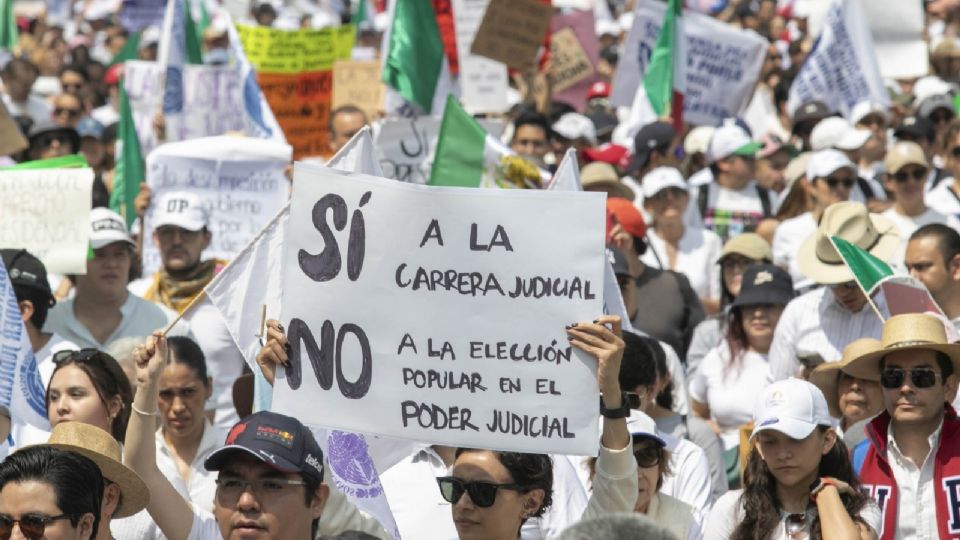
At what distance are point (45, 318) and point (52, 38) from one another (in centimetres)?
1438

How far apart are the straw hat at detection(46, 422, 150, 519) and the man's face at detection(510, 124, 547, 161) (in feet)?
21.9

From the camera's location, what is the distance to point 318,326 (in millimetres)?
5844

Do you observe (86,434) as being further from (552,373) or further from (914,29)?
(914,29)

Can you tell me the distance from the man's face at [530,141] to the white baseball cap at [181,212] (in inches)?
121

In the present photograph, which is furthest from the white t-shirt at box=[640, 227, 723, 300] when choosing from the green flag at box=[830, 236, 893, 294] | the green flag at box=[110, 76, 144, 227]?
the green flag at box=[110, 76, 144, 227]

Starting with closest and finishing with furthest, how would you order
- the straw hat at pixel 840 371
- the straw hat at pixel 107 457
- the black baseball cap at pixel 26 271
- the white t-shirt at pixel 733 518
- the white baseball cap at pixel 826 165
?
1. the straw hat at pixel 107 457
2. the white t-shirt at pixel 733 518
3. the straw hat at pixel 840 371
4. the black baseball cap at pixel 26 271
5. the white baseball cap at pixel 826 165

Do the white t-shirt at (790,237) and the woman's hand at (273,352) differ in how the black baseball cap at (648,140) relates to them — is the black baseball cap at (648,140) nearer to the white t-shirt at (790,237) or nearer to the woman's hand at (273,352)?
the white t-shirt at (790,237)

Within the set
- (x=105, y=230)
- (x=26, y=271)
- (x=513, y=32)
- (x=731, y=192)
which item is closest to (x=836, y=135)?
(x=731, y=192)

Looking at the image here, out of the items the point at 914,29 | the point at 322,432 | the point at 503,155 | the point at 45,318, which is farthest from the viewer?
the point at 914,29

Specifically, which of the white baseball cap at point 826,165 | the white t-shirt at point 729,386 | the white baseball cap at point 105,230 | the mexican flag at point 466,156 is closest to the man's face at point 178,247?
the white baseball cap at point 105,230

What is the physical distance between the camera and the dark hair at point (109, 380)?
678 centimetres

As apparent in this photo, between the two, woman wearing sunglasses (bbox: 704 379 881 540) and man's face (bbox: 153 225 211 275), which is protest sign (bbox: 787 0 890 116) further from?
woman wearing sunglasses (bbox: 704 379 881 540)

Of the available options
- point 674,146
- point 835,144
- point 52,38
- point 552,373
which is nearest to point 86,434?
point 552,373

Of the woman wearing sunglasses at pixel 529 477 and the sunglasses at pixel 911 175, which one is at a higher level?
the woman wearing sunglasses at pixel 529 477
